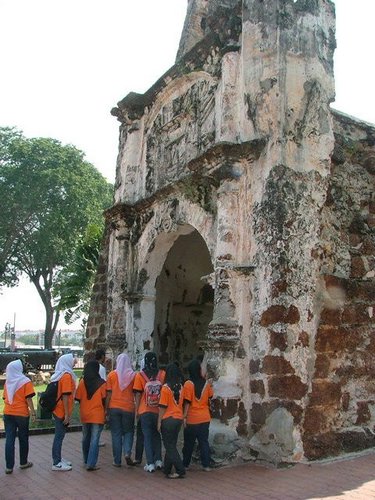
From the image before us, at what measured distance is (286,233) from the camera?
21.0 feet

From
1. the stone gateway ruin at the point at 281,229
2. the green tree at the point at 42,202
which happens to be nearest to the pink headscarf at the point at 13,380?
the stone gateway ruin at the point at 281,229

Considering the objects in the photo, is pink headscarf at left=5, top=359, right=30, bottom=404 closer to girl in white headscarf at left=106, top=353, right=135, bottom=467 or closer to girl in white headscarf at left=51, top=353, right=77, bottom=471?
girl in white headscarf at left=51, top=353, right=77, bottom=471

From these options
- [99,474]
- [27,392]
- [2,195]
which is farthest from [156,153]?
[2,195]

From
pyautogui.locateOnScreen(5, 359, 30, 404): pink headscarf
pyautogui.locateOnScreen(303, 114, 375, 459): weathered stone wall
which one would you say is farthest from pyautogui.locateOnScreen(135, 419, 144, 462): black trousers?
pyautogui.locateOnScreen(303, 114, 375, 459): weathered stone wall

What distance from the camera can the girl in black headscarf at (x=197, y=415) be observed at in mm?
6000

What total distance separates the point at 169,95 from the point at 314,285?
14.7 ft

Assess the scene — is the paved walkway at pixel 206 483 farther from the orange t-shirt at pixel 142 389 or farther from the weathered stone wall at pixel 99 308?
the weathered stone wall at pixel 99 308

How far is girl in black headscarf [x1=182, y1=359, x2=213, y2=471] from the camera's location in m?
6.00

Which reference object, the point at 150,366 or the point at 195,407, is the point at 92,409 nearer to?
the point at 150,366

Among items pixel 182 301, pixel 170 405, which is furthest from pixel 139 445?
pixel 182 301

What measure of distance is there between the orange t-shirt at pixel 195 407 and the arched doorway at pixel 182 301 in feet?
12.5

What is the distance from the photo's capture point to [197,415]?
601 centimetres

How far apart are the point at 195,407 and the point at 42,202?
23600 mm

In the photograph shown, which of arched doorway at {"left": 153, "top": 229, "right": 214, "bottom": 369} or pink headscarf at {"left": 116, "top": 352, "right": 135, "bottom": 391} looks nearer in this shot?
pink headscarf at {"left": 116, "top": 352, "right": 135, "bottom": 391}
